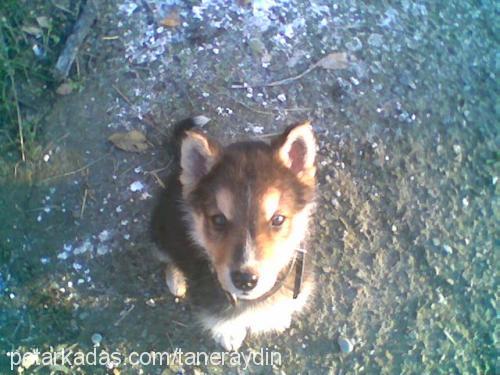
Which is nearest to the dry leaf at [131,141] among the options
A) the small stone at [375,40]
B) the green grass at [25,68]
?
the green grass at [25,68]

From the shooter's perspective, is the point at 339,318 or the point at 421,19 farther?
the point at 421,19

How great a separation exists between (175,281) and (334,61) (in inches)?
86.3

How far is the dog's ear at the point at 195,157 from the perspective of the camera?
141 inches

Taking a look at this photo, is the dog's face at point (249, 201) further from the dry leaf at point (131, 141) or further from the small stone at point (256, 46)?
the small stone at point (256, 46)

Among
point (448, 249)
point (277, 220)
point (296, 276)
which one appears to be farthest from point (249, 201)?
point (448, 249)

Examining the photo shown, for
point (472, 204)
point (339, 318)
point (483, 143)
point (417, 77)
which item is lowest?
point (339, 318)

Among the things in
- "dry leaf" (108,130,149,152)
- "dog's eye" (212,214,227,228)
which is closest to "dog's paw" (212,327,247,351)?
"dog's eye" (212,214,227,228)

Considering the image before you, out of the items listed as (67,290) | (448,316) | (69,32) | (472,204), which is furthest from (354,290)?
(69,32)

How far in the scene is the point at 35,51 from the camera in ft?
15.3

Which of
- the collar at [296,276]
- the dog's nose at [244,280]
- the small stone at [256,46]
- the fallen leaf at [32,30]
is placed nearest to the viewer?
the dog's nose at [244,280]

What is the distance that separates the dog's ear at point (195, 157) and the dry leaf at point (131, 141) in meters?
0.90

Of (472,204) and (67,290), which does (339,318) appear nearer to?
(472,204)

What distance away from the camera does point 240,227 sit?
345 centimetres

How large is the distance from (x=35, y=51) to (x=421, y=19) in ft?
10.6
